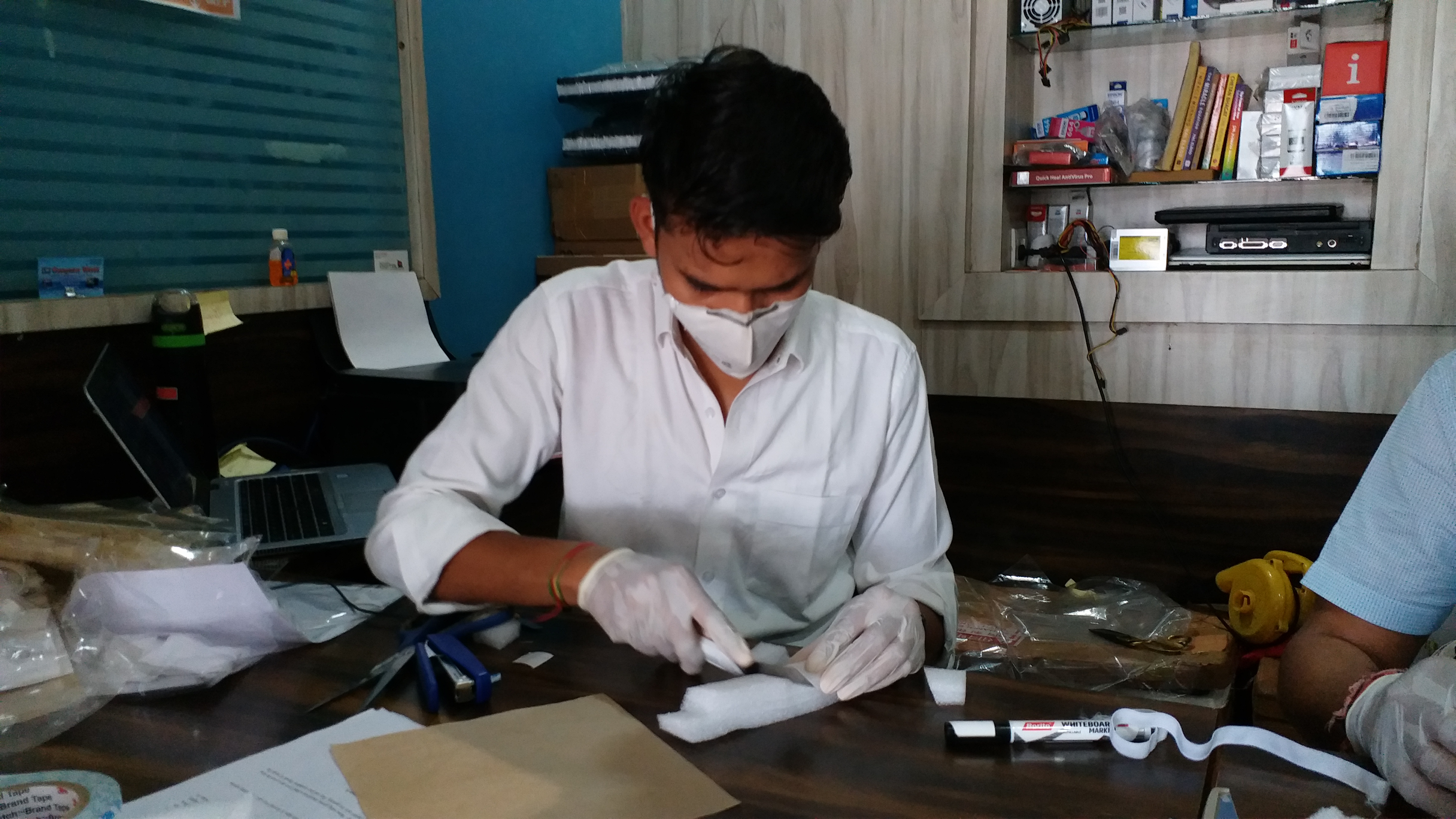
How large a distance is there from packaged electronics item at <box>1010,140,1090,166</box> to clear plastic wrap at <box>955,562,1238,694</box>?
3.22 ft

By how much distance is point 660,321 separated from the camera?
124 centimetres

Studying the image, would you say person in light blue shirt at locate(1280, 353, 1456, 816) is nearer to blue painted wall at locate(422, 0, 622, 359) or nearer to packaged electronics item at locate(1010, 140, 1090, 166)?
packaged electronics item at locate(1010, 140, 1090, 166)

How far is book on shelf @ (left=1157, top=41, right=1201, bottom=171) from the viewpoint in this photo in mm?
2197

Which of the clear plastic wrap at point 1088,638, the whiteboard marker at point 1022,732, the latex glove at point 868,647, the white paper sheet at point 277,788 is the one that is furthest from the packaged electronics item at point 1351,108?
the white paper sheet at point 277,788

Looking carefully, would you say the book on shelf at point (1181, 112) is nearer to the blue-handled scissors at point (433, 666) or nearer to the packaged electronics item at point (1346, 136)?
the packaged electronics item at point (1346, 136)

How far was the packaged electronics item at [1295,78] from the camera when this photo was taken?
2.05m

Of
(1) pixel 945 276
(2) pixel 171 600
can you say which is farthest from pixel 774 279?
(1) pixel 945 276

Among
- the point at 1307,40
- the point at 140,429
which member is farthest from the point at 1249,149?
the point at 140,429

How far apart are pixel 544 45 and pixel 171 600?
1.80 m

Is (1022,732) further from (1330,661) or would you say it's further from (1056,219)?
(1056,219)

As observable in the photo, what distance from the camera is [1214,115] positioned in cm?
218

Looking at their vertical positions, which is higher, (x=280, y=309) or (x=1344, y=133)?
(x=1344, y=133)

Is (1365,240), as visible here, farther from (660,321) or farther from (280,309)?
(280,309)

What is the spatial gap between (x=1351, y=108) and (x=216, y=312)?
221 cm
